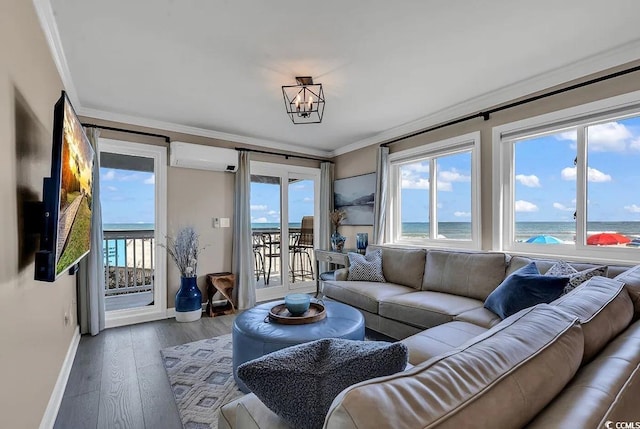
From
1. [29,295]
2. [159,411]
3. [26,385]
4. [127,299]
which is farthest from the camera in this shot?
[127,299]

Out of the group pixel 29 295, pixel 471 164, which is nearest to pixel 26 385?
pixel 29 295

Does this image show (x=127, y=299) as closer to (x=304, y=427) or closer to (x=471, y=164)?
(x=304, y=427)

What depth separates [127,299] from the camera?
4332mm

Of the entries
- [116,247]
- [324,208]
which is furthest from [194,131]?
[324,208]

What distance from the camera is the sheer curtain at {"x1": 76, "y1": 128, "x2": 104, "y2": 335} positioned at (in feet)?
10.6

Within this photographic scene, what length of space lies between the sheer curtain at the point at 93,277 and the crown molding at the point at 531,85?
11.9 ft

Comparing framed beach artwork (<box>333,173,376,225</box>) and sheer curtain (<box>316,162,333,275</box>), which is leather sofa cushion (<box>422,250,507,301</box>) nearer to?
framed beach artwork (<box>333,173,376,225</box>)

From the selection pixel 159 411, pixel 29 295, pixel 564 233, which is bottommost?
pixel 159 411

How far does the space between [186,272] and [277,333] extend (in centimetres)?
214

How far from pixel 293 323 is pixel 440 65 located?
234 centimetres

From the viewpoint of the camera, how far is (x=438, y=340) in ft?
6.22

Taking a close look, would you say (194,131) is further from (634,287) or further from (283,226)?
(634,287)

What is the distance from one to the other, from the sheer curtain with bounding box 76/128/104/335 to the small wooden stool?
1.16 meters

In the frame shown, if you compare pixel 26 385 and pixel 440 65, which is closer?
pixel 26 385
